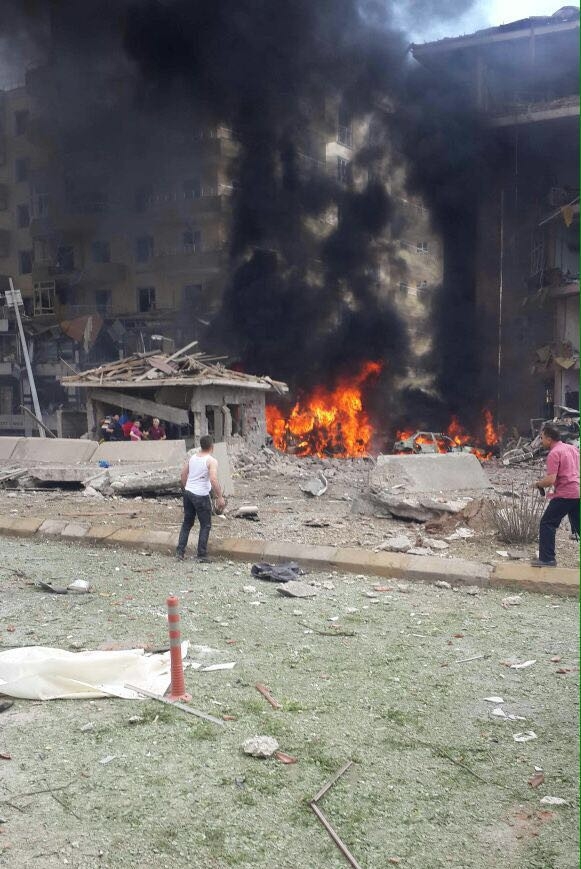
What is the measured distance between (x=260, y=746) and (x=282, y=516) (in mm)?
7624

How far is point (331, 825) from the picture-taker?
130 inches

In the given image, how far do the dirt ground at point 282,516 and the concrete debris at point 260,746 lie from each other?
14.4 ft

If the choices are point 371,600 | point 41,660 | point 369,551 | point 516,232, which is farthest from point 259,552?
point 516,232

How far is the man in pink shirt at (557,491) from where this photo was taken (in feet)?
24.9

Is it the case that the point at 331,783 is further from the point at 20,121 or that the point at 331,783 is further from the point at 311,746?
the point at 20,121

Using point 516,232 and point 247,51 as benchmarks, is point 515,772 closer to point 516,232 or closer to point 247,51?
point 516,232

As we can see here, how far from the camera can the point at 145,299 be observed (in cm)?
3909

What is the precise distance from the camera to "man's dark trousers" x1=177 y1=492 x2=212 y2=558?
8.62 m

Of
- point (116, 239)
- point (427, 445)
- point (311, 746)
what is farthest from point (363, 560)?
point (116, 239)

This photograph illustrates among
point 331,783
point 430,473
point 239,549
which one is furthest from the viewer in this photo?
point 430,473

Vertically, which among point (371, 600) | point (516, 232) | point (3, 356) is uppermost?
point (516, 232)

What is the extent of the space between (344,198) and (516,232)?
781cm

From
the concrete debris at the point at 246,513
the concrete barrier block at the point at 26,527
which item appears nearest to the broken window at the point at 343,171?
the concrete debris at the point at 246,513

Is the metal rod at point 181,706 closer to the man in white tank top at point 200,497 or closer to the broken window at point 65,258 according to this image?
the man in white tank top at point 200,497
